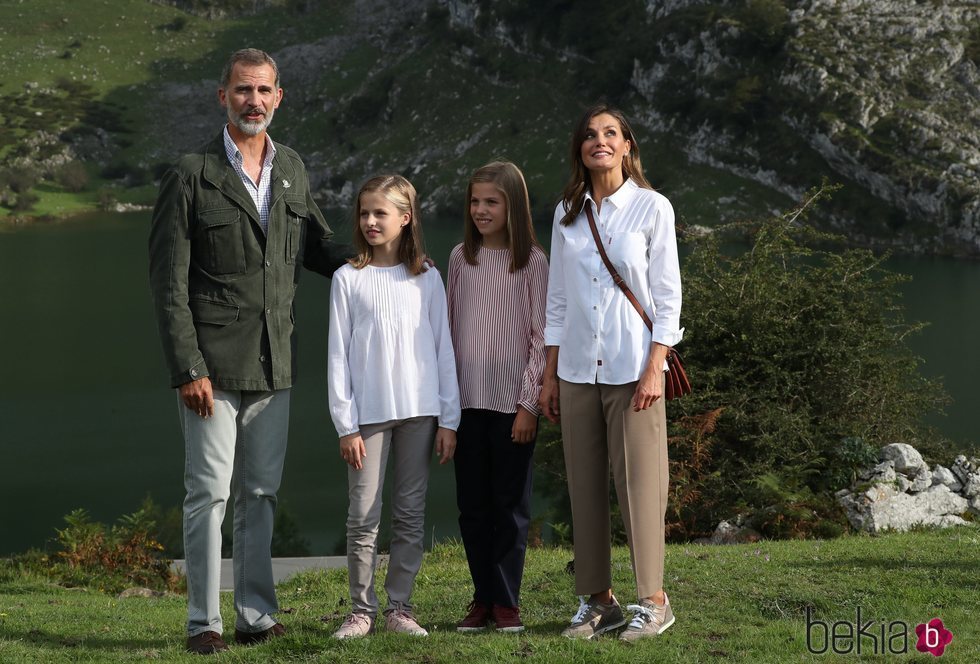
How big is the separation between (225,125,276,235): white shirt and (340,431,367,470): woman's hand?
98cm

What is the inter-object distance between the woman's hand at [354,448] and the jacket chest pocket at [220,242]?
87cm

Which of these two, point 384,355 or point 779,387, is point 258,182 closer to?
point 384,355

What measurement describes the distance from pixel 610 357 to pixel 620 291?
0.28 metres

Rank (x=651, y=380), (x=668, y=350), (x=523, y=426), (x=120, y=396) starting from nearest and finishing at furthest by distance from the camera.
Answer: (x=651, y=380) → (x=668, y=350) → (x=523, y=426) → (x=120, y=396)

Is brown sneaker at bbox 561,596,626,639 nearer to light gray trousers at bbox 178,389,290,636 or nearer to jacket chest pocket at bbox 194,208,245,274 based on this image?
light gray trousers at bbox 178,389,290,636

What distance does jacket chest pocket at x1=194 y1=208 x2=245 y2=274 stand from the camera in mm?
4758

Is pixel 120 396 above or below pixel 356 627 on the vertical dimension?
below

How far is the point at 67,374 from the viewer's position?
32.4m

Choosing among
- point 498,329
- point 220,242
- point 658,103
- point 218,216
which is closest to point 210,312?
point 220,242

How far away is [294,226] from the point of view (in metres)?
5.05

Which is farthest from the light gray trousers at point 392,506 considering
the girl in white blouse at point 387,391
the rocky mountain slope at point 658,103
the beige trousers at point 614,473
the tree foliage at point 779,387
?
the rocky mountain slope at point 658,103

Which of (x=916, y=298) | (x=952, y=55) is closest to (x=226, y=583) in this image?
(x=916, y=298)

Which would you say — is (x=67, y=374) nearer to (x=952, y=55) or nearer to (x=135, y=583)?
(x=135, y=583)

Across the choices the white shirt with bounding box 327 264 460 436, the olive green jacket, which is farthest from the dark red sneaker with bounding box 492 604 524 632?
the olive green jacket
